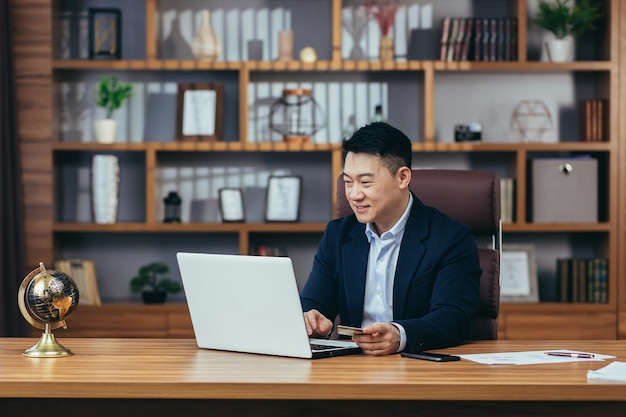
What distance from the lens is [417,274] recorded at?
8.32 ft

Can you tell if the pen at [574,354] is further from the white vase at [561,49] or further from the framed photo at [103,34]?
the framed photo at [103,34]

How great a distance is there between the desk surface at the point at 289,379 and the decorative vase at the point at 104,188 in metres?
2.49

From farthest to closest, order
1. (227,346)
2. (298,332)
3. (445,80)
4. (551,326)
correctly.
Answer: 1. (445,80)
2. (551,326)
3. (227,346)
4. (298,332)

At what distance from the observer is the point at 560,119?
15.8ft

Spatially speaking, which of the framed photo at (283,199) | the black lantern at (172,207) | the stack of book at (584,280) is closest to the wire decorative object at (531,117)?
the stack of book at (584,280)

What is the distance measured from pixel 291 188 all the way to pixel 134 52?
1.00 meters

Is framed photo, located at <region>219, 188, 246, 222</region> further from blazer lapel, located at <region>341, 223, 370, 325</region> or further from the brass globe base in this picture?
the brass globe base

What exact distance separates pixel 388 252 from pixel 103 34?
250 cm

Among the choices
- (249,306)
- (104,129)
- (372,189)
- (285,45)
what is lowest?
(249,306)

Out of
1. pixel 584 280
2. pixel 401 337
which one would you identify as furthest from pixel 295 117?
pixel 401 337

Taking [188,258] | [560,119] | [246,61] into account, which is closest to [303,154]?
[246,61]

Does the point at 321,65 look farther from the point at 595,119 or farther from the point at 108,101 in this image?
the point at 595,119

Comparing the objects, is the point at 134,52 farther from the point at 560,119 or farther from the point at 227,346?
the point at 227,346

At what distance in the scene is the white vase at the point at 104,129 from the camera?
457cm
